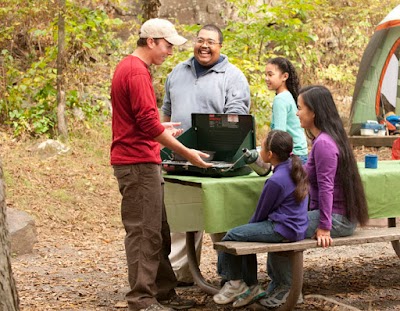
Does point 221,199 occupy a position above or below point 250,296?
above

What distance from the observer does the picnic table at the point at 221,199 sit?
15.9ft

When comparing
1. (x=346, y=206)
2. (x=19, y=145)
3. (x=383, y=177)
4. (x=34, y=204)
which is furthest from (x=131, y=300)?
(x=19, y=145)

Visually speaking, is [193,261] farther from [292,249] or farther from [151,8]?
[151,8]

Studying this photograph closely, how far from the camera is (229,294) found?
16.6ft

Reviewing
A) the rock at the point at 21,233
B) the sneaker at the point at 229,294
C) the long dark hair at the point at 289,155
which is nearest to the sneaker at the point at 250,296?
the sneaker at the point at 229,294

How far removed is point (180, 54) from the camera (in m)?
12.1

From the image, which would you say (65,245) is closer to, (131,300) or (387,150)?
(131,300)

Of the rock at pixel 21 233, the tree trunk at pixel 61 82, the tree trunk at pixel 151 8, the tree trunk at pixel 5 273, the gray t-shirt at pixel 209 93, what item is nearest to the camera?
the tree trunk at pixel 5 273

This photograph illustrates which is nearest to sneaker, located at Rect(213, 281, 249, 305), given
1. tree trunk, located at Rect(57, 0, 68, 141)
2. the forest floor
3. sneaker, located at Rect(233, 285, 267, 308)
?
sneaker, located at Rect(233, 285, 267, 308)

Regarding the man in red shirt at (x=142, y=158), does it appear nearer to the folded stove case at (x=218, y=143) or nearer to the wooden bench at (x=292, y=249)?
the folded stove case at (x=218, y=143)

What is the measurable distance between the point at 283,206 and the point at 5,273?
179 cm

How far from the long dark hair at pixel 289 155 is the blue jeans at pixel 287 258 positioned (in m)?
0.23

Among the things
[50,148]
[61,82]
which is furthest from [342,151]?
[61,82]

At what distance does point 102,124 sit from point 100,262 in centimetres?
546
